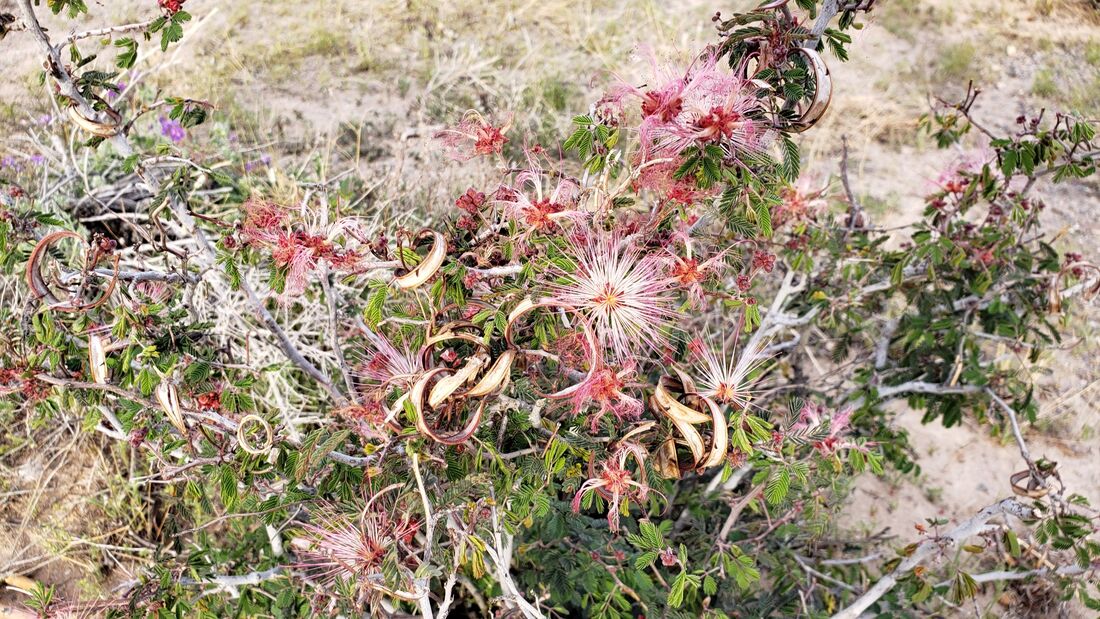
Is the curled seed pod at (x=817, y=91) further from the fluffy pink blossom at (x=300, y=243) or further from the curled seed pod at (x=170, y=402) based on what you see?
the curled seed pod at (x=170, y=402)

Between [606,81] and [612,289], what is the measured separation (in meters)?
3.30

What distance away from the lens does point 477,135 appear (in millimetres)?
1649

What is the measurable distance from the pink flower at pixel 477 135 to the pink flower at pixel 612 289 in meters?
0.30

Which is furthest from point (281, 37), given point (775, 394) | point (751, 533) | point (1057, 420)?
point (1057, 420)

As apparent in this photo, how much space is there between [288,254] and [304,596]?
908mm

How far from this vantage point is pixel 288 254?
4.75 ft

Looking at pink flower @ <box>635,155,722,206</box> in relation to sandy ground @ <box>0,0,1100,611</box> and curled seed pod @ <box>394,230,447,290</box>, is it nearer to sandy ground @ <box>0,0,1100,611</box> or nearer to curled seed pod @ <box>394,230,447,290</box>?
curled seed pod @ <box>394,230,447,290</box>

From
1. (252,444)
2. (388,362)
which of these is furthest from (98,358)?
(388,362)

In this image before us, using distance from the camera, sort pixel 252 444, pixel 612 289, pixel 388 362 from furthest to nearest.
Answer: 1. pixel 388 362
2. pixel 252 444
3. pixel 612 289

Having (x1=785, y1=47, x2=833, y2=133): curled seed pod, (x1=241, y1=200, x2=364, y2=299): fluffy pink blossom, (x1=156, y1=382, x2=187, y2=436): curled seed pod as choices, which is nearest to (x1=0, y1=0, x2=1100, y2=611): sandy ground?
(x1=156, y1=382, x2=187, y2=436): curled seed pod

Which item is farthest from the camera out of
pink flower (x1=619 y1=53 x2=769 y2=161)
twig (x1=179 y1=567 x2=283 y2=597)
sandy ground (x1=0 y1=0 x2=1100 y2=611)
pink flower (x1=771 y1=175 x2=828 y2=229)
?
sandy ground (x1=0 y1=0 x2=1100 y2=611)

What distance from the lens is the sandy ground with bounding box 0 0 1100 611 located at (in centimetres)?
336

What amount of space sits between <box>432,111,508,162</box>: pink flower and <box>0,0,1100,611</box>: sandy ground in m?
1.53

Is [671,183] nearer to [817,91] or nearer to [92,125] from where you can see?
[817,91]
